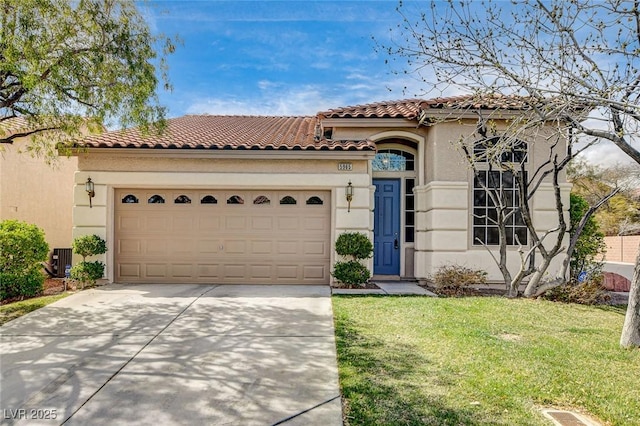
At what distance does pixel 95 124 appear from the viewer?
8.21 m

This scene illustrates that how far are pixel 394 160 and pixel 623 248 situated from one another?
22801mm

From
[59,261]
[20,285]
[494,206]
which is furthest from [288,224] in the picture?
[59,261]

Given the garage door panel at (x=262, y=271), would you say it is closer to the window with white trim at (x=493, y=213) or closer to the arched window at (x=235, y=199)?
the arched window at (x=235, y=199)

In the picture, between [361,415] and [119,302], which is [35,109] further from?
[361,415]

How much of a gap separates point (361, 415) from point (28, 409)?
121 inches

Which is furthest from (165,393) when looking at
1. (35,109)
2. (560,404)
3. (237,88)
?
(237,88)

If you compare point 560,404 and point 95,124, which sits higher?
point 95,124

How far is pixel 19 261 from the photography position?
865 cm

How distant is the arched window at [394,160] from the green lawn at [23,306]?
27.1 ft

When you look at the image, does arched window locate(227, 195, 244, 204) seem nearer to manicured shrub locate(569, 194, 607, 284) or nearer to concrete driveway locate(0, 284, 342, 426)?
concrete driveway locate(0, 284, 342, 426)

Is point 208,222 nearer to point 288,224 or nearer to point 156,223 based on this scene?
point 156,223

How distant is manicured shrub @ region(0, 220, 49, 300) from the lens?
27.4 feet

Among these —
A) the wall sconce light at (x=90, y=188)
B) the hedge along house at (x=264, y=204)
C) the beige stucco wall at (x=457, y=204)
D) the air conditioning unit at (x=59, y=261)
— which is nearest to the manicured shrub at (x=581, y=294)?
the beige stucco wall at (x=457, y=204)

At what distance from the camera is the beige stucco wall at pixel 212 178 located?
9.88 m
